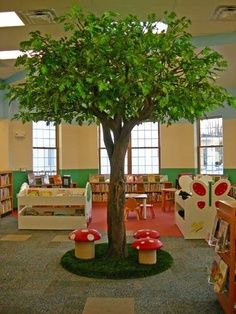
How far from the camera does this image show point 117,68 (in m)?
3.71

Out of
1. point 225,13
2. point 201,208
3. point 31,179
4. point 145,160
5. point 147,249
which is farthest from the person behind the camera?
point 145,160

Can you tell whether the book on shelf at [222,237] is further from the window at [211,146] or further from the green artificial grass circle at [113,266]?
the window at [211,146]

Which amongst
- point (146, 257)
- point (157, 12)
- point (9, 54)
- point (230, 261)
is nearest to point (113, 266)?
point (146, 257)

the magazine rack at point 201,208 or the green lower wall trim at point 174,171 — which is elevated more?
the green lower wall trim at point 174,171

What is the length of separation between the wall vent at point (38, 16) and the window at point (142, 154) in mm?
5741

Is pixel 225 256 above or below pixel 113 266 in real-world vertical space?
above

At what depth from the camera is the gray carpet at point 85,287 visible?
127 inches

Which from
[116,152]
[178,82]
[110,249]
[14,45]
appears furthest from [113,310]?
[14,45]

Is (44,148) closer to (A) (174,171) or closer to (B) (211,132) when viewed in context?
(A) (174,171)

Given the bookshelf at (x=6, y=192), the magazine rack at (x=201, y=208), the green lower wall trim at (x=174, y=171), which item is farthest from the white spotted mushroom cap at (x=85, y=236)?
the green lower wall trim at (x=174, y=171)

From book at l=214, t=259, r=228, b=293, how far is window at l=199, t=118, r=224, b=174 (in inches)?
293

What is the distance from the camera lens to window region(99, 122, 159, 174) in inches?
433

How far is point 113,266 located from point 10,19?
165 inches

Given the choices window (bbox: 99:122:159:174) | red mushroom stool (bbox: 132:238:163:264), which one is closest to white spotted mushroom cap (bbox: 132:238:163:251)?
red mushroom stool (bbox: 132:238:163:264)
